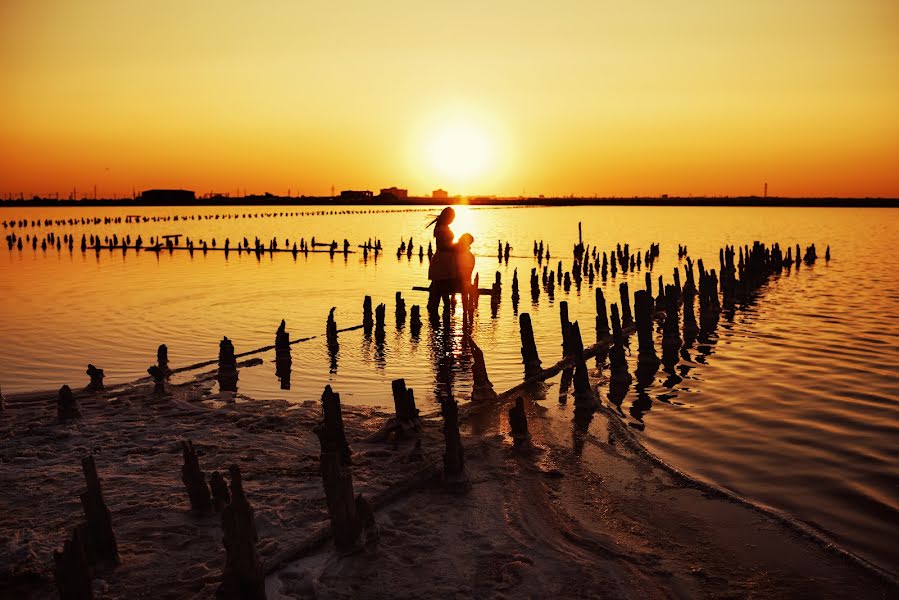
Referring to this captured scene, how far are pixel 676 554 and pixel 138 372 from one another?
41.3 feet

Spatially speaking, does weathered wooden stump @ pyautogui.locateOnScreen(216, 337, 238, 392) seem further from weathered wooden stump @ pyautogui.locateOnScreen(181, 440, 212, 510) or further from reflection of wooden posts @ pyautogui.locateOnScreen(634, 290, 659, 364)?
reflection of wooden posts @ pyautogui.locateOnScreen(634, 290, 659, 364)

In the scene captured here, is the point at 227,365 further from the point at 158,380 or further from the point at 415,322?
the point at 415,322

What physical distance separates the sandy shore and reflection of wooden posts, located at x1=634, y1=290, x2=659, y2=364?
→ 559 centimetres

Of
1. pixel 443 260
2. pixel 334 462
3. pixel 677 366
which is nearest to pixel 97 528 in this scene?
pixel 334 462

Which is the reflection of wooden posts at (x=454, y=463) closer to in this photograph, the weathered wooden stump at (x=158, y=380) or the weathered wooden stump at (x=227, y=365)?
the weathered wooden stump at (x=158, y=380)

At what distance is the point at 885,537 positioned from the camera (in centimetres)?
766

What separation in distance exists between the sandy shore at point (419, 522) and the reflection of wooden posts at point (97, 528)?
17cm

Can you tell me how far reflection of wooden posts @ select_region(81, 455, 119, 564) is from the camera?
242 inches

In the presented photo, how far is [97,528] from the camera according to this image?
6277 mm

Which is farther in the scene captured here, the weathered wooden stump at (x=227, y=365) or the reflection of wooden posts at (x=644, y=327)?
the reflection of wooden posts at (x=644, y=327)

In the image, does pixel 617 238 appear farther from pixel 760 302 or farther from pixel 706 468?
pixel 706 468

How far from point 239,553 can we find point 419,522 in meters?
2.45

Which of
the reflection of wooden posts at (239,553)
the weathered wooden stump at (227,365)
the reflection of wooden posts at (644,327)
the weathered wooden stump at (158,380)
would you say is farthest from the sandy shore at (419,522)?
the reflection of wooden posts at (644,327)

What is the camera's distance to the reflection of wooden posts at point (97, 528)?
6148mm
